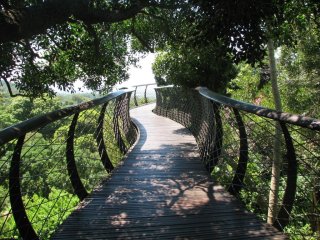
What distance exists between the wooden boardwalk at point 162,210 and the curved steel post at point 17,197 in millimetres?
304

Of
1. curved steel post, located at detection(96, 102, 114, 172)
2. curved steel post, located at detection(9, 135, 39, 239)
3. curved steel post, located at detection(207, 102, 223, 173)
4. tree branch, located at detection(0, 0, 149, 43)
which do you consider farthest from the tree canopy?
curved steel post, located at detection(9, 135, 39, 239)

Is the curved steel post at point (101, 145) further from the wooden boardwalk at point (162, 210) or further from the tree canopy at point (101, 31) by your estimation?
the tree canopy at point (101, 31)

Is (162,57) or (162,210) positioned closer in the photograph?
(162,210)

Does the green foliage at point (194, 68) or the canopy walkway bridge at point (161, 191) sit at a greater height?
the green foliage at point (194, 68)

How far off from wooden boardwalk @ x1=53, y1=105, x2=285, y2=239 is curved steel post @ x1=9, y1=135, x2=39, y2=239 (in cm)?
30

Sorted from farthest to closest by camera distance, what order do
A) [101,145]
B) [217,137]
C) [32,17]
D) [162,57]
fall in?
[162,57] < [32,17] < [101,145] < [217,137]

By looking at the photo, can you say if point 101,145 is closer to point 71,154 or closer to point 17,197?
point 71,154

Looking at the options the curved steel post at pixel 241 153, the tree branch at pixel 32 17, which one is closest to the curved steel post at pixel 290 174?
the curved steel post at pixel 241 153

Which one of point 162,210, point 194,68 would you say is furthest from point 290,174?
point 194,68

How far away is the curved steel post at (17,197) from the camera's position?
Answer: 2.28m

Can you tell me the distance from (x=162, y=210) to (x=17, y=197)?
1.39 m

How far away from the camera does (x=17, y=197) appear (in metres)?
2.37

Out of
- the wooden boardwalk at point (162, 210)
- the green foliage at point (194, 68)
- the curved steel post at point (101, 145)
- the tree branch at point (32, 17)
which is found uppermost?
the tree branch at point (32, 17)

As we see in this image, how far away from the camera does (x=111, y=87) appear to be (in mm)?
11703
